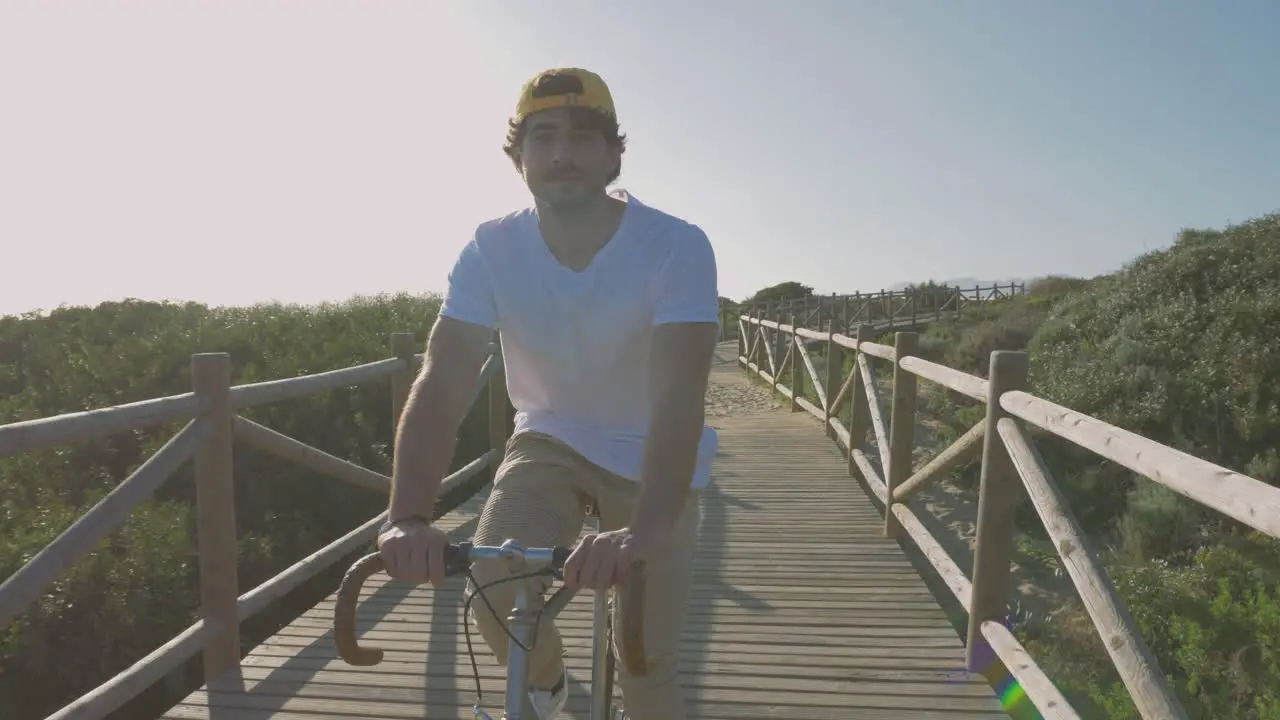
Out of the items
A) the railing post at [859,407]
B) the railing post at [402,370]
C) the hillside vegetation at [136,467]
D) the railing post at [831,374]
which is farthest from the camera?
the railing post at [831,374]

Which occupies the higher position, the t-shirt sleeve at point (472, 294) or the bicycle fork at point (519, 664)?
the t-shirt sleeve at point (472, 294)

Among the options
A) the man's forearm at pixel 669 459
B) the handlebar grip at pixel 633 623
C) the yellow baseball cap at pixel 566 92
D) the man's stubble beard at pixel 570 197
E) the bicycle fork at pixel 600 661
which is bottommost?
the bicycle fork at pixel 600 661

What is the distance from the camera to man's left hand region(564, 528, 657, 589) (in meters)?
1.23

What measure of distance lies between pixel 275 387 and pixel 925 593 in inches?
124

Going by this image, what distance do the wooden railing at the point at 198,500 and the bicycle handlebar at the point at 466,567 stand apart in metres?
1.40

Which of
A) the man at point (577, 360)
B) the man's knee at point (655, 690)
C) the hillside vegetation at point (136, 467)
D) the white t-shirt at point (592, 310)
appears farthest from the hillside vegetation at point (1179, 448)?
the hillside vegetation at point (136, 467)

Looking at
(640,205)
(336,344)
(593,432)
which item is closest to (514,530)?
(593,432)

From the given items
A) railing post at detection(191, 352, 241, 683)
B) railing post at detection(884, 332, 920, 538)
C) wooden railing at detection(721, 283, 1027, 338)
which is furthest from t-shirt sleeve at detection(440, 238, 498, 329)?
wooden railing at detection(721, 283, 1027, 338)

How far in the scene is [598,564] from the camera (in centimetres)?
124

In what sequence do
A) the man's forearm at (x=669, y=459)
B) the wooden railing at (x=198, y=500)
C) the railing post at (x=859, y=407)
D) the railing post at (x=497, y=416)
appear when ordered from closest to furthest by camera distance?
the man's forearm at (x=669, y=459)
the wooden railing at (x=198, y=500)
the railing post at (x=497, y=416)
the railing post at (x=859, y=407)

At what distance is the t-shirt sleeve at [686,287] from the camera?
1.65 meters

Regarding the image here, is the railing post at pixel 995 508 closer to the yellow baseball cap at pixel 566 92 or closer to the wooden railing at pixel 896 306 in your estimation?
the yellow baseball cap at pixel 566 92

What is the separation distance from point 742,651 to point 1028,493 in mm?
1289

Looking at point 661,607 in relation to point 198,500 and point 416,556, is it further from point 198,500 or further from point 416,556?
point 198,500
